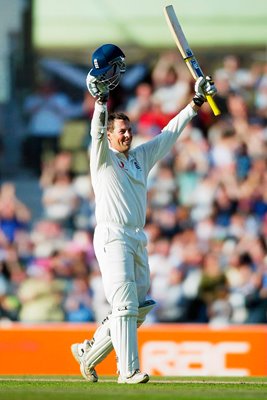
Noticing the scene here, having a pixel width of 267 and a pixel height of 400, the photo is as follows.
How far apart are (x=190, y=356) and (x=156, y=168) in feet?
12.0

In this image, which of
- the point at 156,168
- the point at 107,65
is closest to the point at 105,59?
the point at 107,65

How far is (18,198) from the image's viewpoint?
14.5m

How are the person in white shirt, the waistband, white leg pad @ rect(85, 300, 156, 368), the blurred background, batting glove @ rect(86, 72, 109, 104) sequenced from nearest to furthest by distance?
1. batting glove @ rect(86, 72, 109, 104)
2. the person in white shirt
3. the waistband
4. white leg pad @ rect(85, 300, 156, 368)
5. the blurred background

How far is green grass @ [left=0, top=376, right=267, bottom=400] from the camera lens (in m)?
6.38

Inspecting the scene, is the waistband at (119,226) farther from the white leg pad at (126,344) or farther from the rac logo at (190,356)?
the rac logo at (190,356)

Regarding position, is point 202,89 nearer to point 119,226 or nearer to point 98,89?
point 98,89

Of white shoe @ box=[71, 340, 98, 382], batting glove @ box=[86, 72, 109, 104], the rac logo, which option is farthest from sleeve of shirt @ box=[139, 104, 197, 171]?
the rac logo

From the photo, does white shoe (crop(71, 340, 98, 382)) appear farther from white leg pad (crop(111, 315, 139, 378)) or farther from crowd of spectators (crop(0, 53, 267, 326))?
crowd of spectators (crop(0, 53, 267, 326))

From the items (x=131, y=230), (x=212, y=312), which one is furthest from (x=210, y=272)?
(x=131, y=230)

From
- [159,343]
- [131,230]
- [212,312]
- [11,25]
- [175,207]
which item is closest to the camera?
[131,230]

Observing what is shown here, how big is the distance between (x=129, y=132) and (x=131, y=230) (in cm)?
64

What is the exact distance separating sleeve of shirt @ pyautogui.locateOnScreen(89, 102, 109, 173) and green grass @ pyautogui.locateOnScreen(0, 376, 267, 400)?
1.42 meters

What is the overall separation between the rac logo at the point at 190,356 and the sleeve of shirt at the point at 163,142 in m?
3.45

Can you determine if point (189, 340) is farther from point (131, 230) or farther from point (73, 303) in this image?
point (131, 230)
